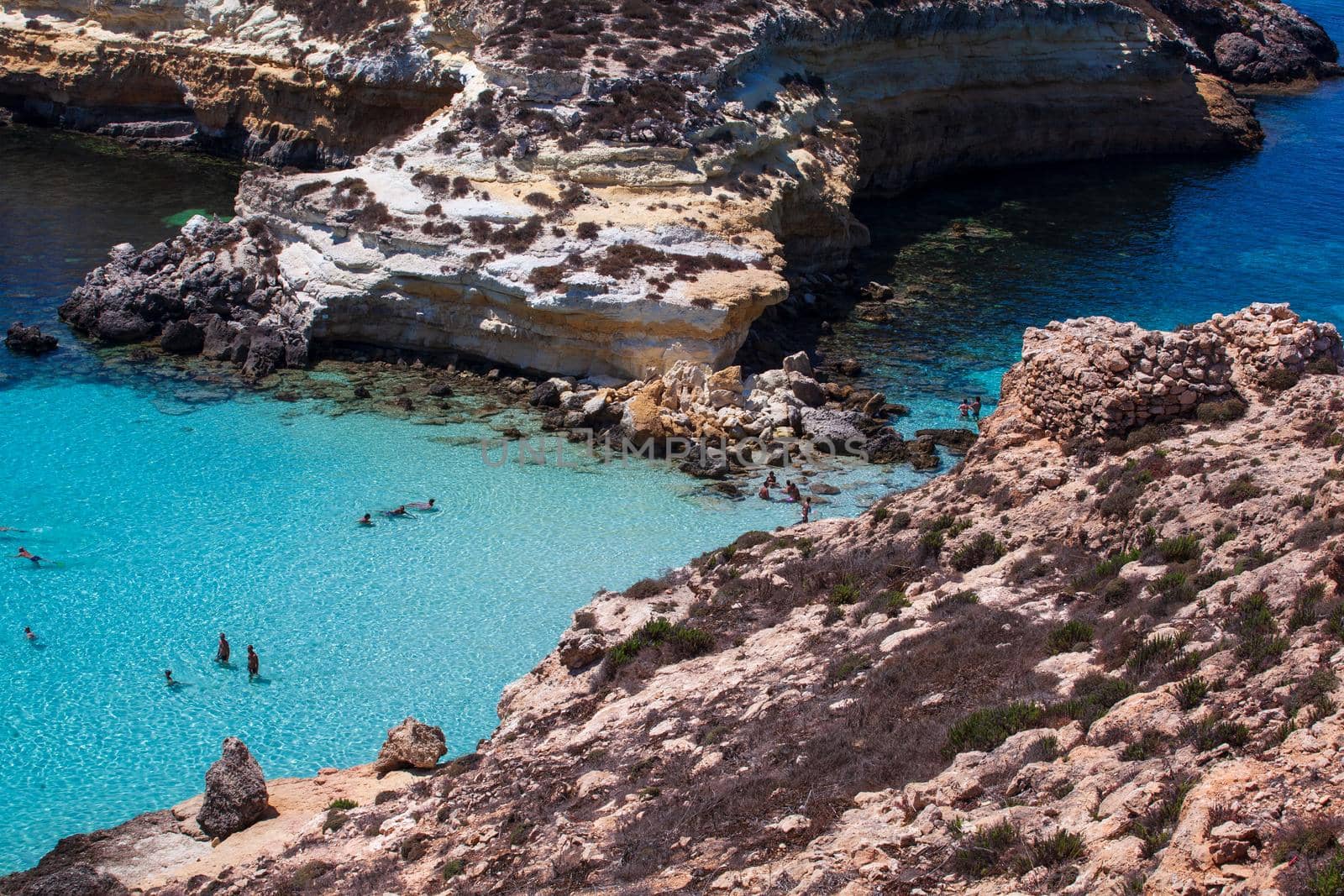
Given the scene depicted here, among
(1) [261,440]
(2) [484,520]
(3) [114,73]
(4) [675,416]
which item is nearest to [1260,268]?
(4) [675,416]

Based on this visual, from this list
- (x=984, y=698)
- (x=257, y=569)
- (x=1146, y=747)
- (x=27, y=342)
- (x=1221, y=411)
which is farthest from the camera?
(x=27, y=342)

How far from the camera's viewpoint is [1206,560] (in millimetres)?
18359

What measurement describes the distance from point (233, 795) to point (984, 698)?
42.2 ft

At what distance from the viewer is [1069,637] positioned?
17562 mm

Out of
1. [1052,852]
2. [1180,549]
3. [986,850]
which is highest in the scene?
[1180,549]

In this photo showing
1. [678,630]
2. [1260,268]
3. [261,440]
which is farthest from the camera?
[1260,268]

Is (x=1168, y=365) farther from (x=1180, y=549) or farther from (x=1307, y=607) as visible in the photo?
(x=1307, y=607)

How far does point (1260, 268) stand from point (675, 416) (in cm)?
3265

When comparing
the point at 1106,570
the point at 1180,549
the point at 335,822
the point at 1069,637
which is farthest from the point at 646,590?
the point at 1180,549

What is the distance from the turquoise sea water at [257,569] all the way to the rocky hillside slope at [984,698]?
12.9 ft

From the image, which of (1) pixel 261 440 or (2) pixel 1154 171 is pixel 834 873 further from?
(2) pixel 1154 171

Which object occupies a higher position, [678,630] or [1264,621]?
[1264,621]

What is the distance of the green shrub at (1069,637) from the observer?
17.4 meters

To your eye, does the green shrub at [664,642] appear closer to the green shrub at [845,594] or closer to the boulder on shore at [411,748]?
the green shrub at [845,594]
